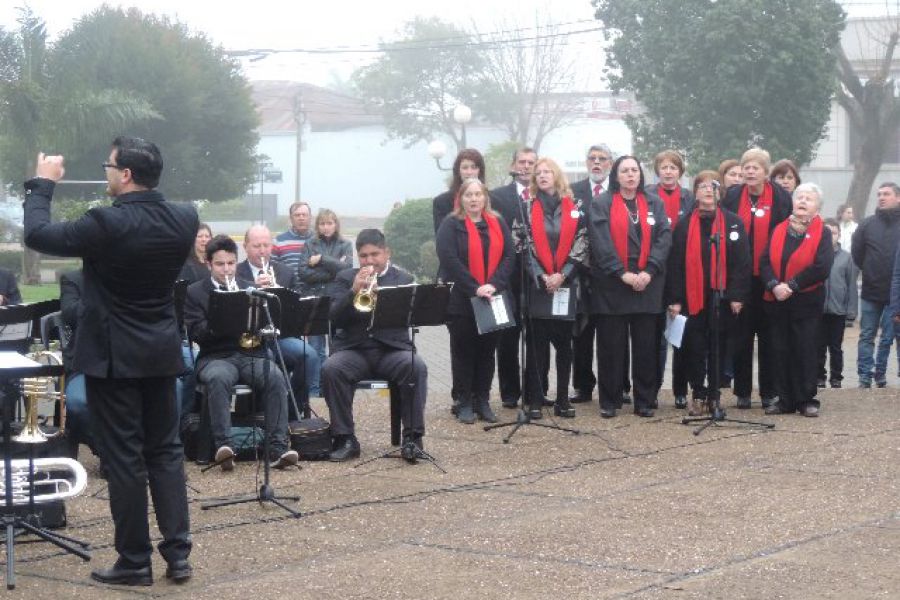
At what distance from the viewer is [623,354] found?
44.2 feet

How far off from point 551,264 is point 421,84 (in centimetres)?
7872

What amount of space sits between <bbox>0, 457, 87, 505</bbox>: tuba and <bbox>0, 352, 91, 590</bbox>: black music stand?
Result: 8 centimetres

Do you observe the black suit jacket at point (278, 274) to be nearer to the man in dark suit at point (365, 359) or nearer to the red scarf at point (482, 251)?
the man in dark suit at point (365, 359)

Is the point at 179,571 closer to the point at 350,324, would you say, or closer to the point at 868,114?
the point at 350,324

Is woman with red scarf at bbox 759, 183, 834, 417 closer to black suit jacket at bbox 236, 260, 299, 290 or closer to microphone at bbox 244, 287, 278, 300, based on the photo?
black suit jacket at bbox 236, 260, 299, 290

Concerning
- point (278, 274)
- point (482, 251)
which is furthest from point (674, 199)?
point (278, 274)

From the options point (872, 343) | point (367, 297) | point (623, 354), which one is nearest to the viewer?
point (367, 297)

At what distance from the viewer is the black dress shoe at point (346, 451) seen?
11.3m

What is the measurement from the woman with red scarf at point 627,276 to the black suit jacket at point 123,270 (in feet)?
19.7

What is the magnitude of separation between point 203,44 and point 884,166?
836 inches

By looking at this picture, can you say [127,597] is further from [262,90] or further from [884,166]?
[262,90]

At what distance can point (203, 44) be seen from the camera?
50219mm

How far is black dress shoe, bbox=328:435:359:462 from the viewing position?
11.3 metres

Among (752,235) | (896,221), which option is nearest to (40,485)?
(752,235)
